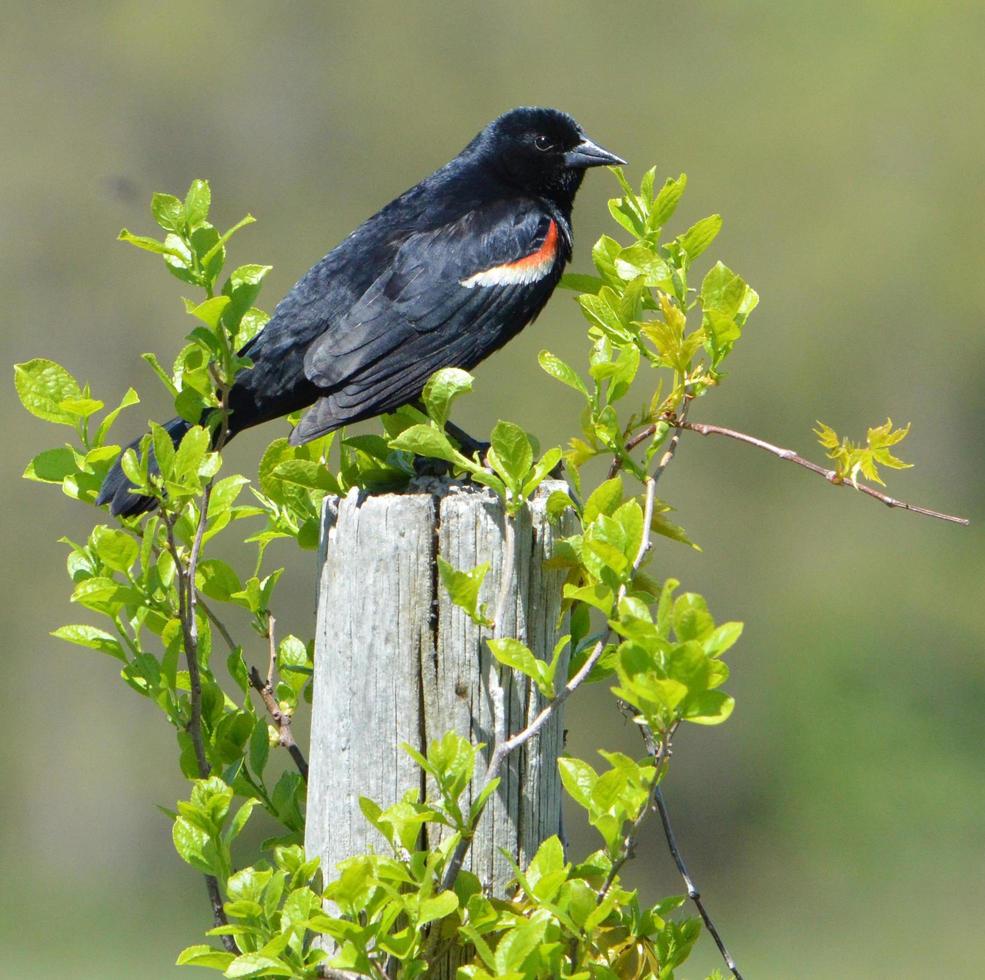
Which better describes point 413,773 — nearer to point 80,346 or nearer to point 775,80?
point 80,346

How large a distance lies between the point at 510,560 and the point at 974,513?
11.7 metres

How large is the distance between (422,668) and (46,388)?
0.67 metres

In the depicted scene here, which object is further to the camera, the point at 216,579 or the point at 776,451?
the point at 216,579

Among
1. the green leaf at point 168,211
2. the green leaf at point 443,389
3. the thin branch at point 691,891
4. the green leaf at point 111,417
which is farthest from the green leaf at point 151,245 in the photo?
the thin branch at point 691,891

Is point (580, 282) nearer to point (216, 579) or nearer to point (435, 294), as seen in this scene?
point (216, 579)

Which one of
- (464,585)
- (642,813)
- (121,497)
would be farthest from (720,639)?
(121,497)

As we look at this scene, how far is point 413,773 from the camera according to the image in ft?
6.18

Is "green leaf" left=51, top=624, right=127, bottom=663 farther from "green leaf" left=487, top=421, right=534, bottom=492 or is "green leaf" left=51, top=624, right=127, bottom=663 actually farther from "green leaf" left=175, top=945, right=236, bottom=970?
"green leaf" left=487, top=421, right=534, bottom=492

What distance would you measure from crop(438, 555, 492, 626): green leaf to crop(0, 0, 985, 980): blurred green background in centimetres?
823

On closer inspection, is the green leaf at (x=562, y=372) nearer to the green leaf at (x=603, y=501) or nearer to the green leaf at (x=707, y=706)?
the green leaf at (x=603, y=501)

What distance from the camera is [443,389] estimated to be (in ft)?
6.11

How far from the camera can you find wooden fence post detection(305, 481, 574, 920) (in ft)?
6.18

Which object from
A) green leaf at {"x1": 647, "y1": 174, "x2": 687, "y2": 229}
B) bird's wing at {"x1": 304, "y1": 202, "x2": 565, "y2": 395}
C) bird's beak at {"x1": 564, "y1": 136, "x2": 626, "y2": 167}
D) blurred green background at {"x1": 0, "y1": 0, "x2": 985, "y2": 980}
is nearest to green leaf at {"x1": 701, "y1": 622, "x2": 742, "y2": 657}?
green leaf at {"x1": 647, "y1": 174, "x2": 687, "y2": 229}

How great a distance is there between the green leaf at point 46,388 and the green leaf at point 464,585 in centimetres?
61
